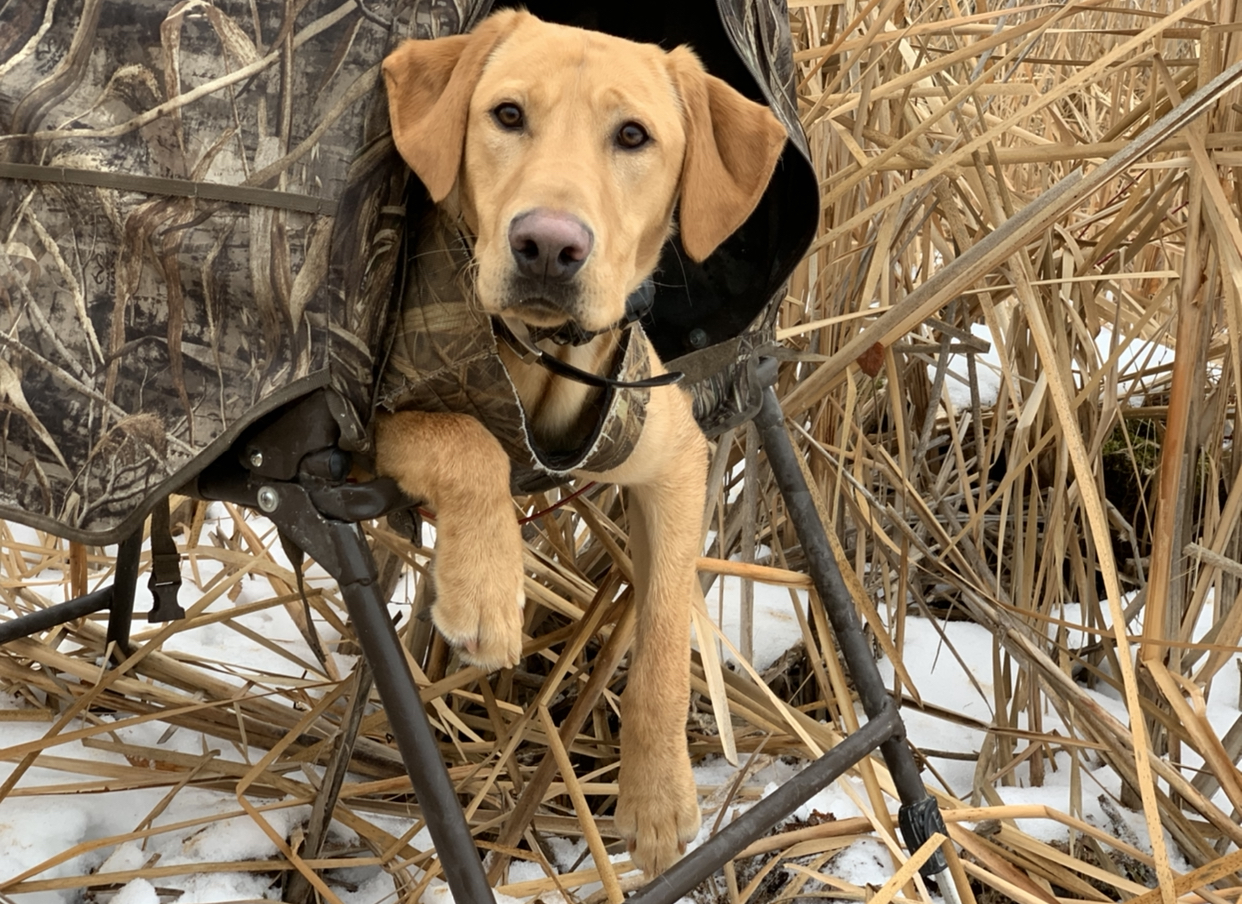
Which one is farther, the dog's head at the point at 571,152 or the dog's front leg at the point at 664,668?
the dog's front leg at the point at 664,668

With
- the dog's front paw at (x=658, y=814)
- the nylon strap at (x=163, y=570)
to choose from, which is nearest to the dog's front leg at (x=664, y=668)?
the dog's front paw at (x=658, y=814)

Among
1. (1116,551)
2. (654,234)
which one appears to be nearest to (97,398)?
(654,234)

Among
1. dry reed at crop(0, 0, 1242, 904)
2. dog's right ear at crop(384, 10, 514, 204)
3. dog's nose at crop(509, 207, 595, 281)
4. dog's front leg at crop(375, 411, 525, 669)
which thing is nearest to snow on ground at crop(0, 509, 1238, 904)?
dry reed at crop(0, 0, 1242, 904)

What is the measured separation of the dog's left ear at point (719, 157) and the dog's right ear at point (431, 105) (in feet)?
0.96

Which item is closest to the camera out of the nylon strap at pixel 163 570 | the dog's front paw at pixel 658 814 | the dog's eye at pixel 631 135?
the dog's eye at pixel 631 135

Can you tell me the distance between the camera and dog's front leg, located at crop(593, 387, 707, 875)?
1.66 m

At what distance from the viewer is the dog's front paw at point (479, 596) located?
1322mm

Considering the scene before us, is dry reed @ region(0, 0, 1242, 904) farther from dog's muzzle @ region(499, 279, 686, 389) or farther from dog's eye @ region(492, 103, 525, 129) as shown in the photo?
dog's eye @ region(492, 103, 525, 129)

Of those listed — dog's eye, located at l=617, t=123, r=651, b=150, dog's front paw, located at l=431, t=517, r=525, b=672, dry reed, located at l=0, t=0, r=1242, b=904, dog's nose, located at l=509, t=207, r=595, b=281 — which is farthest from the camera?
dry reed, located at l=0, t=0, r=1242, b=904

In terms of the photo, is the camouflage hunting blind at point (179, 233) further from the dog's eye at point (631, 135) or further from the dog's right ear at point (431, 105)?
the dog's eye at point (631, 135)

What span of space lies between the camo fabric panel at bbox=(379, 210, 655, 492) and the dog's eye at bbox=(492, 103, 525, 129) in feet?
0.43

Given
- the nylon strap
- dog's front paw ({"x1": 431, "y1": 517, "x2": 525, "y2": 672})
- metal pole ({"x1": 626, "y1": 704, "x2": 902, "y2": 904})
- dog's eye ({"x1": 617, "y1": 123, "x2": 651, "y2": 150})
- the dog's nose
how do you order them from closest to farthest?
the dog's nose, dog's front paw ({"x1": 431, "y1": 517, "x2": 525, "y2": 672}), dog's eye ({"x1": 617, "y1": 123, "x2": 651, "y2": 150}), metal pole ({"x1": 626, "y1": 704, "x2": 902, "y2": 904}), the nylon strap

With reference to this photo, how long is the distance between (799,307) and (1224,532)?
34.6 inches

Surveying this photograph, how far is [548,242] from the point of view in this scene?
1213 millimetres
